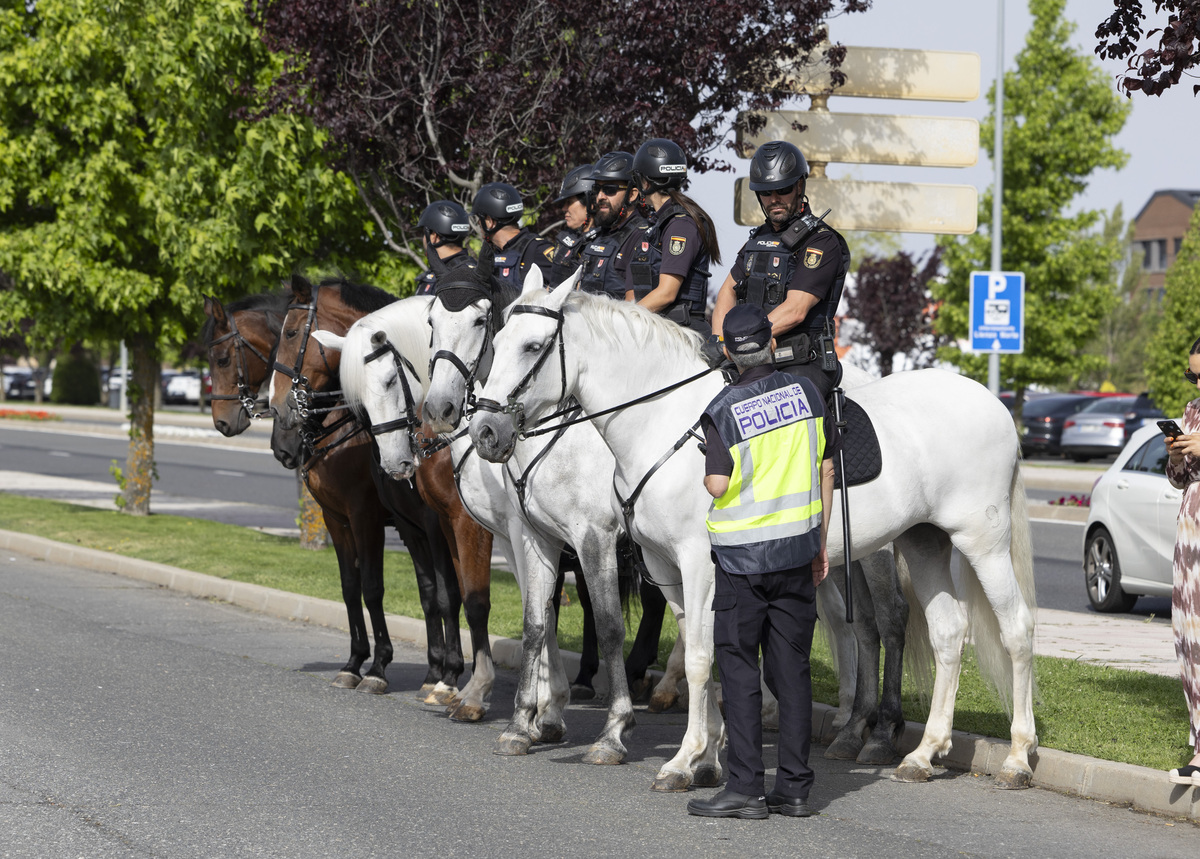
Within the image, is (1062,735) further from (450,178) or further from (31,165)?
(31,165)

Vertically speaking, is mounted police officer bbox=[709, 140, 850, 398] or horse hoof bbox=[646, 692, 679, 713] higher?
mounted police officer bbox=[709, 140, 850, 398]

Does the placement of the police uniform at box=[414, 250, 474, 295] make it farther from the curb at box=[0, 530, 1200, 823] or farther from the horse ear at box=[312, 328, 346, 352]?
the curb at box=[0, 530, 1200, 823]

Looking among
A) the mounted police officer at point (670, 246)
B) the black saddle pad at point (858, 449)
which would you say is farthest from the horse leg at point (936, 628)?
the mounted police officer at point (670, 246)

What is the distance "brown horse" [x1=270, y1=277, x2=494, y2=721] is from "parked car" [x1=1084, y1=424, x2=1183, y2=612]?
23.2 feet

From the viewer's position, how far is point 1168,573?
1269 cm

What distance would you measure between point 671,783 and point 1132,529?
26.9ft

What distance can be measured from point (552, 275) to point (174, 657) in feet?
12.8

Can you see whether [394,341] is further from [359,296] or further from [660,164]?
[660,164]

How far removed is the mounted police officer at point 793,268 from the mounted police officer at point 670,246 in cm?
69

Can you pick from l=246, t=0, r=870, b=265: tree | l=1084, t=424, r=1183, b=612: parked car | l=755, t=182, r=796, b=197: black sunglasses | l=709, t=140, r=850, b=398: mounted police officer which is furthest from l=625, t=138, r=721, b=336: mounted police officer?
l=1084, t=424, r=1183, b=612: parked car

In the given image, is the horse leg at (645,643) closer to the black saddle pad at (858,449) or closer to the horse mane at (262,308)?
the black saddle pad at (858,449)

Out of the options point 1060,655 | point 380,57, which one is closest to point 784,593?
point 1060,655

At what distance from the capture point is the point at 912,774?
684 cm

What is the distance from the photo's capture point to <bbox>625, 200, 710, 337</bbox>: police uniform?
762 centimetres
